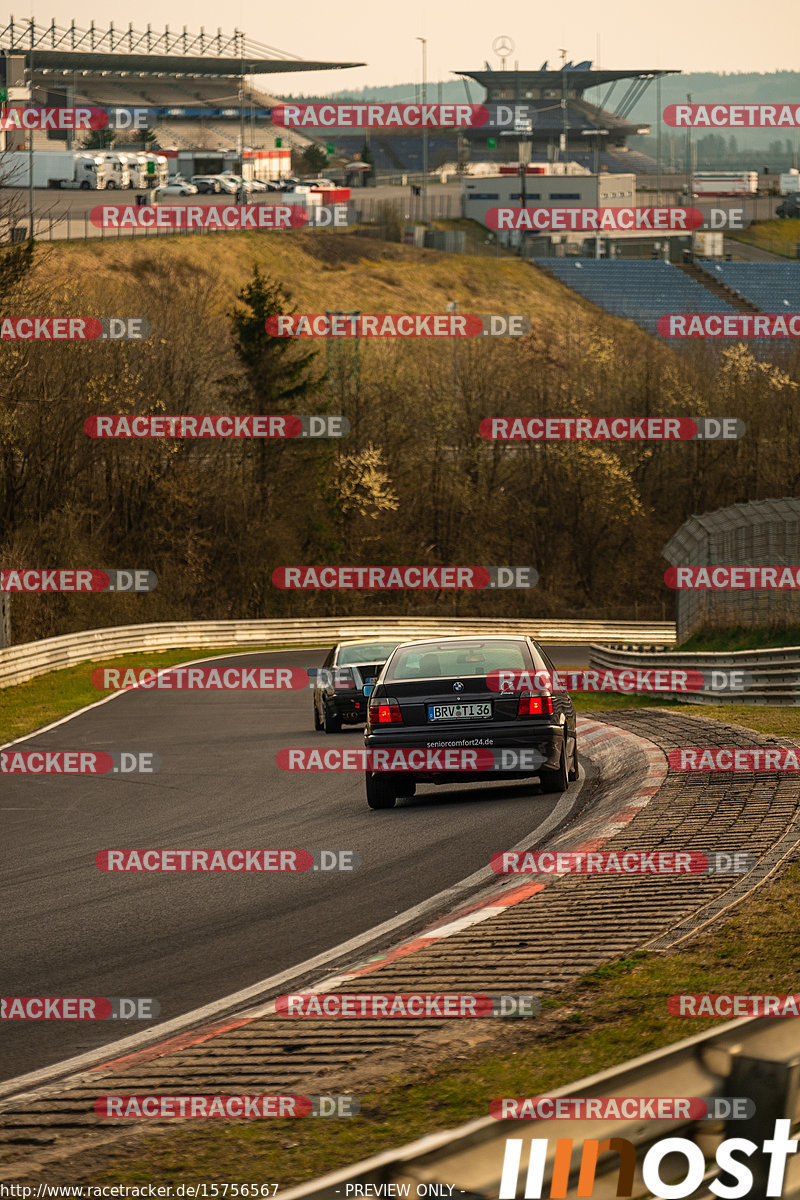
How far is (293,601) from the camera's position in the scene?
65.4m

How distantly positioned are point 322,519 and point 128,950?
2427 inches

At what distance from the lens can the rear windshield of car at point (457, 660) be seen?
1448 centimetres

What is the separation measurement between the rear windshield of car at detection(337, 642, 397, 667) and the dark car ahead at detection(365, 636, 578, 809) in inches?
389

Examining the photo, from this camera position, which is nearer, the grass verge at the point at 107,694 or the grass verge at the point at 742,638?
the grass verge at the point at 107,694

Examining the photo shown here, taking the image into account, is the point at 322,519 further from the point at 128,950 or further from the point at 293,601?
the point at 128,950

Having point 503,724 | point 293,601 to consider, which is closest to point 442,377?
point 293,601
